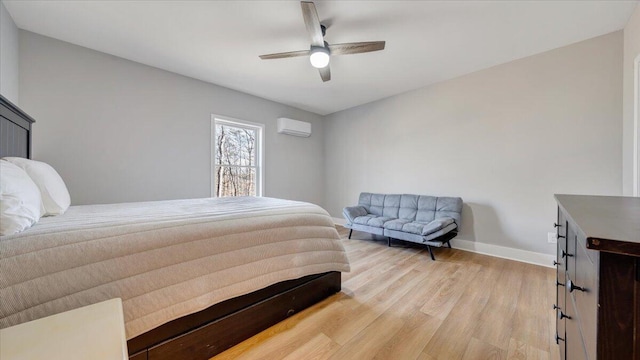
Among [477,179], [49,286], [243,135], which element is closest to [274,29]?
[243,135]

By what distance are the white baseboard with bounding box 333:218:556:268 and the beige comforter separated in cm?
269

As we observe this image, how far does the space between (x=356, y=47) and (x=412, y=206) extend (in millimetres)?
2524

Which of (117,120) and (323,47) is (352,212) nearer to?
(323,47)

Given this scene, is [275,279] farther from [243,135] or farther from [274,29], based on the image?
[243,135]

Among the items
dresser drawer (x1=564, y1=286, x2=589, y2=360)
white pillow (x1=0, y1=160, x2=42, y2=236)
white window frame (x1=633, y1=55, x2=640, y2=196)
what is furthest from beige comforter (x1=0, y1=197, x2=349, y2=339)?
white window frame (x1=633, y1=55, x2=640, y2=196)

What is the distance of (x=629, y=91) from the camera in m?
2.15

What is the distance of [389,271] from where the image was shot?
2.61m

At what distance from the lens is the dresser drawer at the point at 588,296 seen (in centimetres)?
54

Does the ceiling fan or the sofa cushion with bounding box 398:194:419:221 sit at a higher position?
the ceiling fan

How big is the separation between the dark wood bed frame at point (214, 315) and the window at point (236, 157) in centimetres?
196

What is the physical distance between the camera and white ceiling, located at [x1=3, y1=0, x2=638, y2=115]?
200 centimetres

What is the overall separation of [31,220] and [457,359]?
2.35 meters

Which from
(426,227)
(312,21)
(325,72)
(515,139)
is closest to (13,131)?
(312,21)

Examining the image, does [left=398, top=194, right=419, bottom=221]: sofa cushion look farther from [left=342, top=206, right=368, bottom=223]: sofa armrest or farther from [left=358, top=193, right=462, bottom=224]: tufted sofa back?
[left=342, top=206, right=368, bottom=223]: sofa armrest
